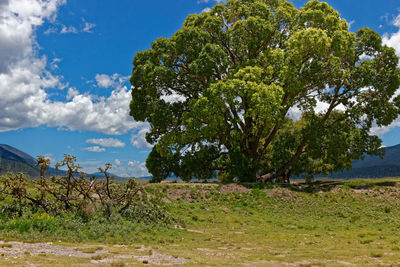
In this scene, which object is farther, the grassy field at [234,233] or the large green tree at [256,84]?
the large green tree at [256,84]

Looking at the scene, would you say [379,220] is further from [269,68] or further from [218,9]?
[218,9]

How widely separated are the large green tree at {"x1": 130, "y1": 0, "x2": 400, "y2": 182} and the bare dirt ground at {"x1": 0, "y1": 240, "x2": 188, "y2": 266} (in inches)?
729

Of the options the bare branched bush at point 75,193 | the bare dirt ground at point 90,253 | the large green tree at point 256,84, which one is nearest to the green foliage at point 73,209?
the bare branched bush at point 75,193

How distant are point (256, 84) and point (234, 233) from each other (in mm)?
14828

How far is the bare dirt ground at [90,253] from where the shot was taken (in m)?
10.2

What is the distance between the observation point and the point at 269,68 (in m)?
30.9

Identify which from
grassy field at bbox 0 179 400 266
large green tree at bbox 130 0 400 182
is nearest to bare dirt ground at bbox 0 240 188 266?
grassy field at bbox 0 179 400 266

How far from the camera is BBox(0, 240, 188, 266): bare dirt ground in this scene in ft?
33.4

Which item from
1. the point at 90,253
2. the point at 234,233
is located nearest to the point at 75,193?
the point at 90,253

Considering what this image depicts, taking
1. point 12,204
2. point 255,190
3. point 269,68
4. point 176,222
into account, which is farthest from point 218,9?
point 12,204

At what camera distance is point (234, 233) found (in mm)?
18156

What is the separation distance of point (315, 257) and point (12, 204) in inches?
568

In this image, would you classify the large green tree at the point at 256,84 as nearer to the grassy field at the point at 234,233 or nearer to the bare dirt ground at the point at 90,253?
the grassy field at the point at 234,233

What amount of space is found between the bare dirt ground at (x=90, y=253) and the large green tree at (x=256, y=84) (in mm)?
18507
